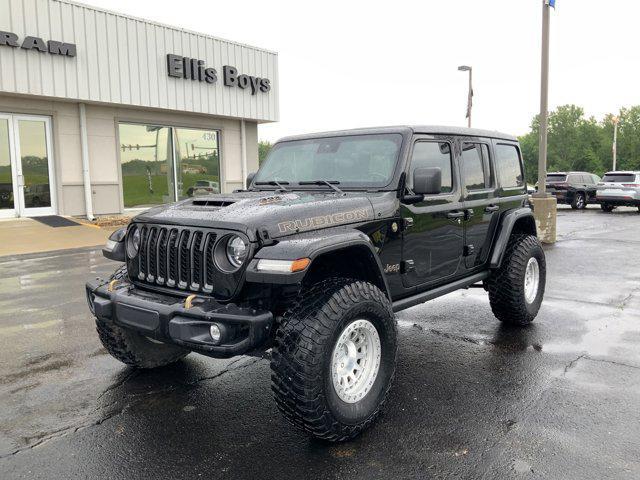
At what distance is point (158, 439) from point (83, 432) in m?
0.51

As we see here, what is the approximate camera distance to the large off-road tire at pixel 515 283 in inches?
211

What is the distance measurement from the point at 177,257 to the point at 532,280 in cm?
405

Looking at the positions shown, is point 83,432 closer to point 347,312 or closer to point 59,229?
point 347,312

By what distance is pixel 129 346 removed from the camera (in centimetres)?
412

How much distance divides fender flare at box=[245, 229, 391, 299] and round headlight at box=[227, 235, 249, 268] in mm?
87

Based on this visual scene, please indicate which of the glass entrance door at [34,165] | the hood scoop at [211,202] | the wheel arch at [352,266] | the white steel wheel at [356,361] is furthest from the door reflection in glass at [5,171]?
the white steel wheel at [356,361]

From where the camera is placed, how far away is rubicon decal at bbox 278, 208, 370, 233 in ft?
10.7

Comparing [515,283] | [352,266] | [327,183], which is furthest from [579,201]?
[352,266]

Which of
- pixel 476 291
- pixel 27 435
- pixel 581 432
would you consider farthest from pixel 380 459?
pixel 476 291

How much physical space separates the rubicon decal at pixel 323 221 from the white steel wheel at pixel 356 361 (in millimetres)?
651

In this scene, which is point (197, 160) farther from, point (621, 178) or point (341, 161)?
point (621, 178)

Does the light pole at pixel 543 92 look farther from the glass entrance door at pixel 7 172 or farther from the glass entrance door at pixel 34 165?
the glass entrance door at pixel 7 172

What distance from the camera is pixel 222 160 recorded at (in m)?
19.2

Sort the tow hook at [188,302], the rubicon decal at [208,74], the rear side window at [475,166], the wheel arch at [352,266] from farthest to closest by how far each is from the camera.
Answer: the rubicon decal at [208,74] → the rear side window at [475,166] → the wheel arch at [352,266] → the tow hook at [188,302]
